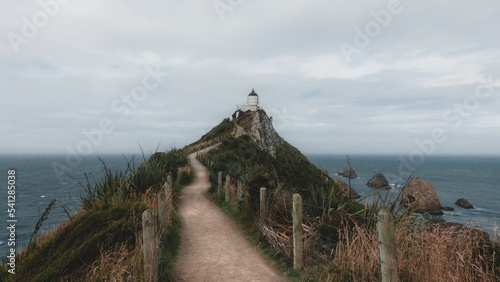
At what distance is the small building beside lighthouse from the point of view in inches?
2200

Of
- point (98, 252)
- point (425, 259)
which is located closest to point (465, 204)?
point (425, 259)

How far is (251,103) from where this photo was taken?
56906mm

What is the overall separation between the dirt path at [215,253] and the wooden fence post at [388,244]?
2.43m

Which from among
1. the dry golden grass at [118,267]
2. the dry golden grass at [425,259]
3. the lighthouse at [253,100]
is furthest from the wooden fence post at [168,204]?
the lighthouse at [253,100]

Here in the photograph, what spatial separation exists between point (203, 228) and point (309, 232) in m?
3.80

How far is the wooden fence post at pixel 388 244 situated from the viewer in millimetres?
3492

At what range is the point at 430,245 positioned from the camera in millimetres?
4668

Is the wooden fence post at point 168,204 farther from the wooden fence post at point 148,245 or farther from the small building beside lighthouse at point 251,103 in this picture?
the small building beside lighthouse at point 251,103

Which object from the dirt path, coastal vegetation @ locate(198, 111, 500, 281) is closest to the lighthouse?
the dirt path

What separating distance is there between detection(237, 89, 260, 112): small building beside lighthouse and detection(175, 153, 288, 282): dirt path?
45503mm

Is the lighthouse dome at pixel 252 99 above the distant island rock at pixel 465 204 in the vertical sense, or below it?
above

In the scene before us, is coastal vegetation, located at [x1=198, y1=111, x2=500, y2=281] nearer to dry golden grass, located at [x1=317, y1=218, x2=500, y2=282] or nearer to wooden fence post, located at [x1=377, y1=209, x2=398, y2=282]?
dry golden grass, located at [x1=317, y1=218, x2=500, y2=282]

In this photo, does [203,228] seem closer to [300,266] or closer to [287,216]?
[287,216]

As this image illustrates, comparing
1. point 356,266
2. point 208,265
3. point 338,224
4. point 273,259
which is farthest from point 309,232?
point 208,265
